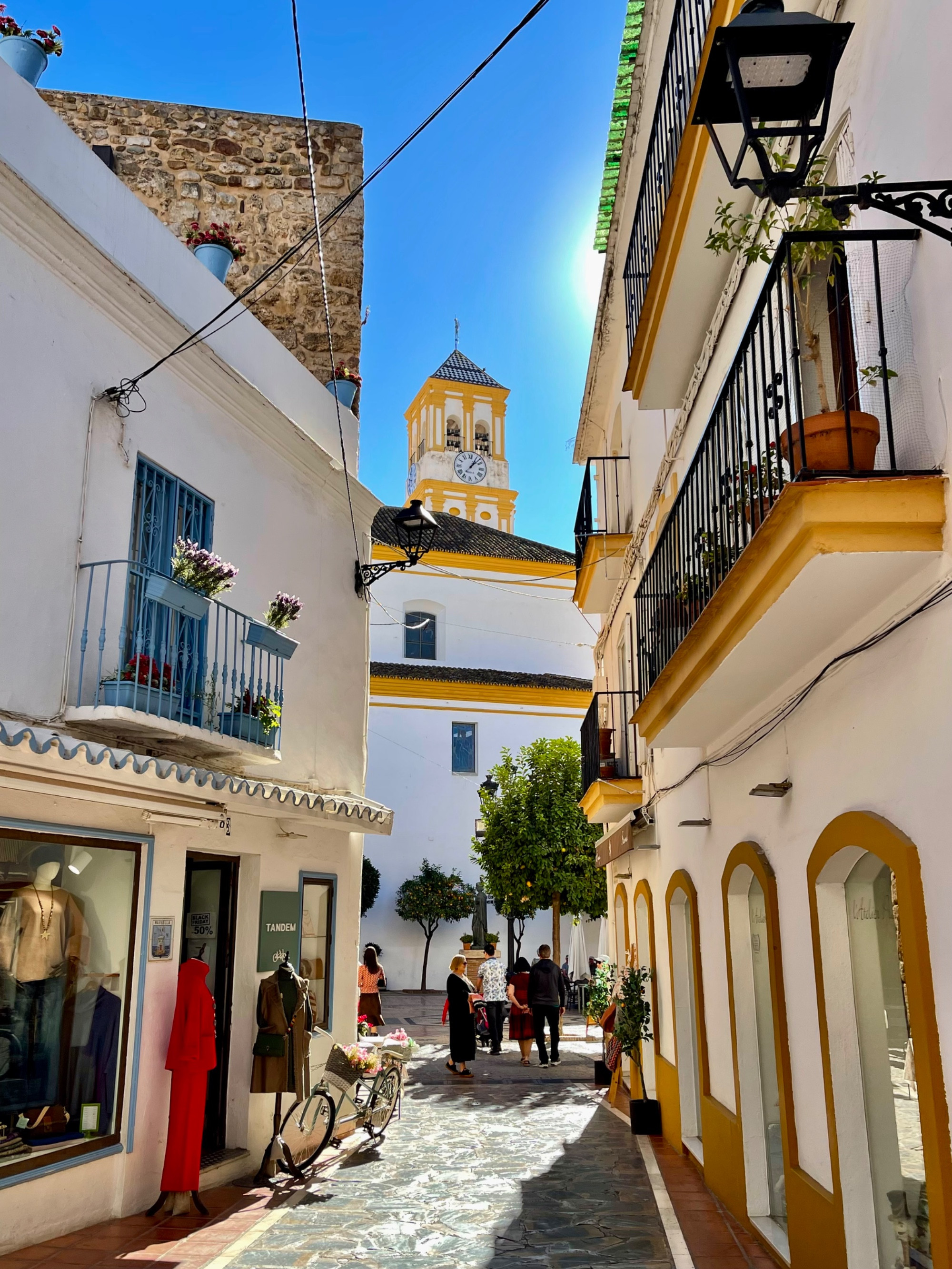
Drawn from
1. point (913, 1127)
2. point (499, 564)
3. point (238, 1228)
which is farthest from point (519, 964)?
point (499, 564)

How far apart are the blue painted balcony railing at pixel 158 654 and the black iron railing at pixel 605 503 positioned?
6078 mm

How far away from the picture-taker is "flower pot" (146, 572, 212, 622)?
26.4ft

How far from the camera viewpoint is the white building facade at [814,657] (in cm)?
426

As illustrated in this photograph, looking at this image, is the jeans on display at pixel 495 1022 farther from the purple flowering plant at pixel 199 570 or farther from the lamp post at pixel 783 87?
the lamp post at pixel 783 87

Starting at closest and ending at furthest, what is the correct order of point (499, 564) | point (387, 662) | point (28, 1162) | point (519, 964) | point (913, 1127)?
point (913, 1127) → point (28, 1162) → point (519, 964) → point (387, 662) → point (499, 564)

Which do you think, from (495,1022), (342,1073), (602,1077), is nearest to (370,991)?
(495,1022)

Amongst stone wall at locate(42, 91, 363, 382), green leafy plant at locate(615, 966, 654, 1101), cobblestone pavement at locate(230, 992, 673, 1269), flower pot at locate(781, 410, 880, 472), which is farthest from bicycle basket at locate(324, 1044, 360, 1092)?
stone wall at locate(42, 91, 363, 382)

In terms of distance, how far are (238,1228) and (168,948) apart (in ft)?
6.81

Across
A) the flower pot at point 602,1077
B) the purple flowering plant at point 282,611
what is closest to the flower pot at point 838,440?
the purple flowering plant at point 282,611

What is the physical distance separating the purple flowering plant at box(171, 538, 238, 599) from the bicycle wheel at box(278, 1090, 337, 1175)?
14.2 feet

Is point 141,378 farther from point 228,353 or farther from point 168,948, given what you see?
point 168,948

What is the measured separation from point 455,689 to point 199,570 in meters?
21.9

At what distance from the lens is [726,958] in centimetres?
830

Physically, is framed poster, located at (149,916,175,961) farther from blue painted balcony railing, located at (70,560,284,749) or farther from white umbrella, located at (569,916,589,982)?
white umbrella, located at (569,916,589,982)
